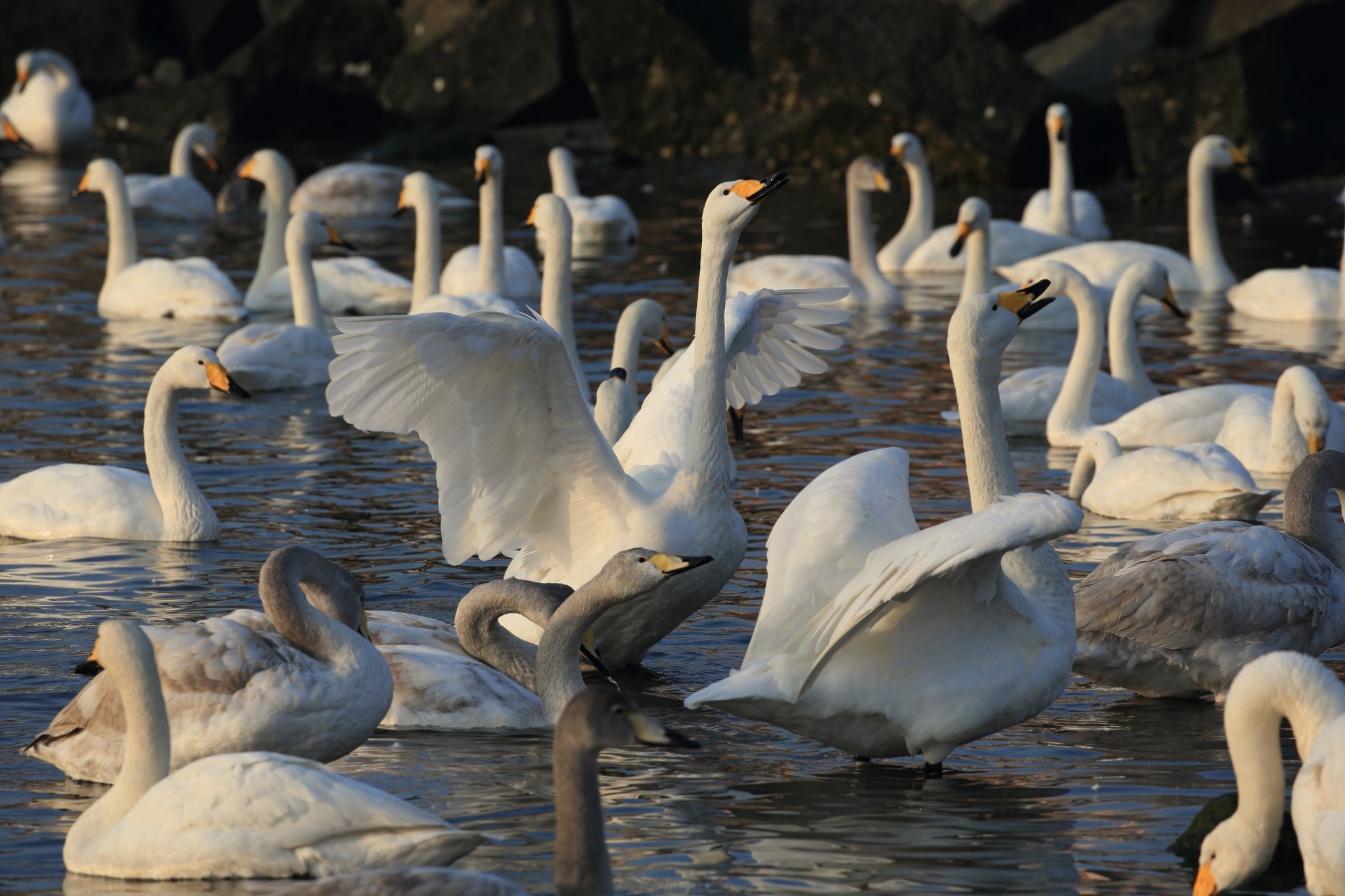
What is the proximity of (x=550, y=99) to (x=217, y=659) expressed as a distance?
28.0 meters

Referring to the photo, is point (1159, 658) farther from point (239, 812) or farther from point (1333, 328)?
point (1333, 328)

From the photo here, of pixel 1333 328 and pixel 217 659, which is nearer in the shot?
pixel 217 659

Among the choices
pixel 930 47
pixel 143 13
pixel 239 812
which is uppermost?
pixel 143 13

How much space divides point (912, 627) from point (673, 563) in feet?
2.65

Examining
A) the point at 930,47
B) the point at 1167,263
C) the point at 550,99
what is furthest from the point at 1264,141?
the point at 550,99

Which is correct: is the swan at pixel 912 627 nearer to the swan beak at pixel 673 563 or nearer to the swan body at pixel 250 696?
the swan beak at pixel 673 563

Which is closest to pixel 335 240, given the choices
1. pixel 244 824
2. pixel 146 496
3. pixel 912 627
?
pixel 146 496

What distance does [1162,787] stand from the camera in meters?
6.30

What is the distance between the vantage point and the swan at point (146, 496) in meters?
9.43

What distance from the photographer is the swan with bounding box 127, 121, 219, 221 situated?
2303 cm

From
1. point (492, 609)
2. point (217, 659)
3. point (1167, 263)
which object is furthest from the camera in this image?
point (1167, 263)

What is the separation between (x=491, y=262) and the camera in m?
15.8

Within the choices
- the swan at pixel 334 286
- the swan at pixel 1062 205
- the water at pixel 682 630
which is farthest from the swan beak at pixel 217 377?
the swan at pixel 1062 205

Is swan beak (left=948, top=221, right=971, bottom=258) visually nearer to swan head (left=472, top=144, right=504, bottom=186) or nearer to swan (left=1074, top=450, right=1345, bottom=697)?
swan head (left=472, top=144, right=504, bottom=186)
